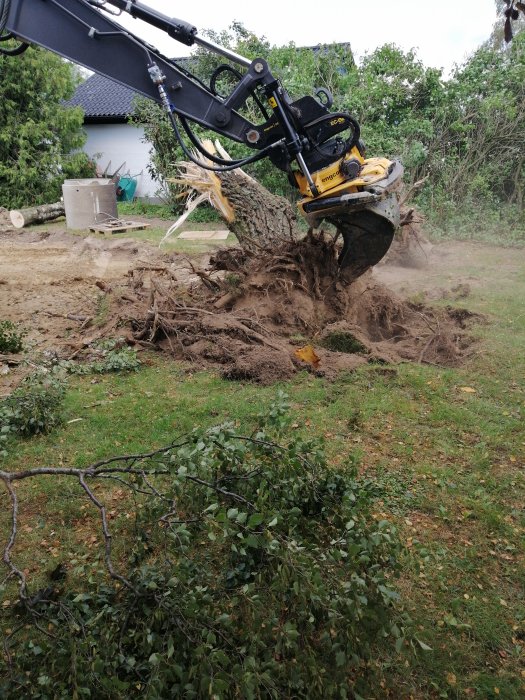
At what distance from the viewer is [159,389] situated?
5.40 metres

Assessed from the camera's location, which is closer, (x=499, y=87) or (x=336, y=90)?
(x=499, y=87)

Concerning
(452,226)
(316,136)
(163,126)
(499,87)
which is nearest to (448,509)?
(316,136)

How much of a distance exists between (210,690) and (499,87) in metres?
13.9

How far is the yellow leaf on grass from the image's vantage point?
576 centimetres

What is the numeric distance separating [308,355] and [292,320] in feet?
2.71

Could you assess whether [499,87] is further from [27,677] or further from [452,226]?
[27,677]

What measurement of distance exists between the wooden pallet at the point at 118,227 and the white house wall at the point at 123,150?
680 cm

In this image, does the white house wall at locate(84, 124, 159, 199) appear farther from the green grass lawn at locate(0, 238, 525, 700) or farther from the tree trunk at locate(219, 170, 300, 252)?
the green grass lawn at locate(0, 238, 525, 700)

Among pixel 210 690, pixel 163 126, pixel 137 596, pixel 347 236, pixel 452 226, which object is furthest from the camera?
pixel 163 126

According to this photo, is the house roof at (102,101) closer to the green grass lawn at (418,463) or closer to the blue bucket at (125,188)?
the blue bucket at (125,188)

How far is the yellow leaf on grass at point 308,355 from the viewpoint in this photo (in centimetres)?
576

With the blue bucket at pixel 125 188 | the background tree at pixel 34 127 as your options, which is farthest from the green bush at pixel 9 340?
the blue bucket at pixel 125 188

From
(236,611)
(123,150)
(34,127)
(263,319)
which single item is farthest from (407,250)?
(123,150)

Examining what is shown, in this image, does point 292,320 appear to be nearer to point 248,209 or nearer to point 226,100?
point 248,209
